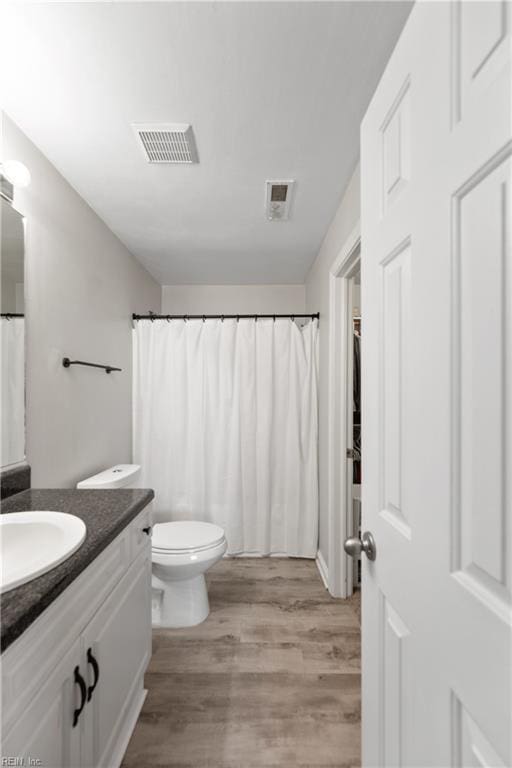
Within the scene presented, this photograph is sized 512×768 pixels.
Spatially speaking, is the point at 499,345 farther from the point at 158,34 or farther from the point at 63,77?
the point at 63,77

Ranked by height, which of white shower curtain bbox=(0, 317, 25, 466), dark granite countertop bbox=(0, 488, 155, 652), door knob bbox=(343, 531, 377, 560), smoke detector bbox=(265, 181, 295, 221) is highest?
smoke detector bbox=(265, 181, 295, 221)

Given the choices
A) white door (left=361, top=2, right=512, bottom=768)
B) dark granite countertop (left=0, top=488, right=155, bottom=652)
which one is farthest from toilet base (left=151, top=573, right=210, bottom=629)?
white door (left=361, top=2, right=512, bottom=768)

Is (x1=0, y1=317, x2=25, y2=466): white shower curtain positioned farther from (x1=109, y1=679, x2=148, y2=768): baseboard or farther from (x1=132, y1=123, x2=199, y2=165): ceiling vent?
(x1=109, y1=679, x2=148, y2=768): baseboard

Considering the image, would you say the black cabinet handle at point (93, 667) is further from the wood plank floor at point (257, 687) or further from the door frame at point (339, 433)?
the door frame at point (339, 433)

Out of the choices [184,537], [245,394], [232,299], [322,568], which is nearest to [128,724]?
[184,537]

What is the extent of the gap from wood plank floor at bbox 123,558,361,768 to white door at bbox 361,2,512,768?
0.68 m

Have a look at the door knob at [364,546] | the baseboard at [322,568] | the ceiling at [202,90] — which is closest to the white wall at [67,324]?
the ceiling at [202,90]

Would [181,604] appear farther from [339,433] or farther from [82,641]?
[339,433]

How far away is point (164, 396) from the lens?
2.85 m

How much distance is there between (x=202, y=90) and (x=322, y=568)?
266 centimetres

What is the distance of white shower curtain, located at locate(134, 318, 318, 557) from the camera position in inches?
110

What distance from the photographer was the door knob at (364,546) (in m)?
0.88

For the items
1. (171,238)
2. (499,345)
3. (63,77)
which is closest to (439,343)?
(499,345)

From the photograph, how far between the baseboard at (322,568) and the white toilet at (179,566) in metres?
0.77
